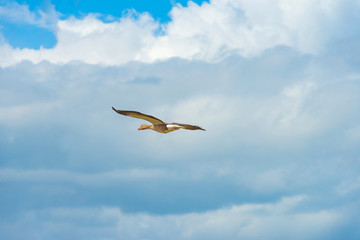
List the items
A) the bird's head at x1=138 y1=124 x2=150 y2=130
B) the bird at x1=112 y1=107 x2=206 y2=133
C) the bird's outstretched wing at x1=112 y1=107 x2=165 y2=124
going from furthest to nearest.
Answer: the bird's head at x1=138 y1=124 x2=150 y2=130 → the bird at x1=112 y1=107 x2=206 y2=133 → the bird's outstretched wing at x1=112 y1=107 x2=165 y2=124

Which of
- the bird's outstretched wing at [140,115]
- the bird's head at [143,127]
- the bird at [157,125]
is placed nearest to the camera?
the bird's outstretched wing at [140,115]

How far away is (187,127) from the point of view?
6612cm

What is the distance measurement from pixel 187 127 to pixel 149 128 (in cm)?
739

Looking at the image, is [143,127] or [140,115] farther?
[143,127]

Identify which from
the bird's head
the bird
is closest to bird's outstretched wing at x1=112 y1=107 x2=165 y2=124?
the bird

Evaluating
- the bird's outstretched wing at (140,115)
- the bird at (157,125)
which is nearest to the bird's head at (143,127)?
the bird at (157,125)

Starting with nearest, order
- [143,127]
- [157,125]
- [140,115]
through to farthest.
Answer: [140,115] → [157,125] → [143,127]

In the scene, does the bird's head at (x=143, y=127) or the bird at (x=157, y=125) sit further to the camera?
the bird's head at (x=143, y=127)

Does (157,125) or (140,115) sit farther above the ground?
(157,125)

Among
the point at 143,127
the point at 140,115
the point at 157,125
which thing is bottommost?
the point at 140,115

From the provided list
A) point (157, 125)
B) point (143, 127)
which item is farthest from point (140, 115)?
point (143, 127)

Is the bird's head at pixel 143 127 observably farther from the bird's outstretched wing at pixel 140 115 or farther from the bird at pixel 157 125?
the bird's outstretched wing at pixel 140 115

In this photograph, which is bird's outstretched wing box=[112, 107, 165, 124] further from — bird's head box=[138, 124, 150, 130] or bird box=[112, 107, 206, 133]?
bird's head box=[138, 124, 150, 130]

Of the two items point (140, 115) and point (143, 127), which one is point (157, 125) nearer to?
point (143, 127)
